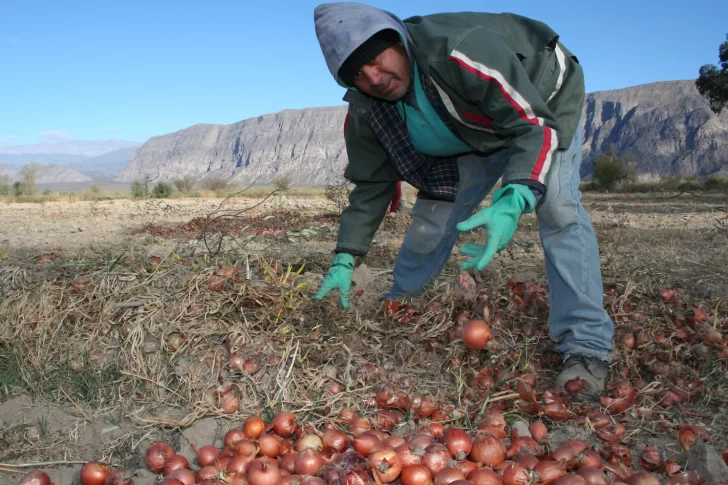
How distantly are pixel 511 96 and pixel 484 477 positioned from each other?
1360 millimetres

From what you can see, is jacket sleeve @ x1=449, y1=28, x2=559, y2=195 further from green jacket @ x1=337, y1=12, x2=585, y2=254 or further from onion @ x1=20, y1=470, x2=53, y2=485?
onion @ x1=20, y1=470, x2=53, y2=485

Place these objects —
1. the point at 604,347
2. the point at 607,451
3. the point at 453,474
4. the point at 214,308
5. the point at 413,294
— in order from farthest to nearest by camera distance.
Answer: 1. the point at 413,294
2. the point at 214,308
3. the point at 604,347
4. the point at 607,451
5. the point at 453,474

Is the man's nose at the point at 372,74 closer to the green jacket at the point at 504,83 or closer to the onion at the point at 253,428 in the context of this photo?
the green jacket at the point at 504,83

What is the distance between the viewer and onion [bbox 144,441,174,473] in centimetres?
172

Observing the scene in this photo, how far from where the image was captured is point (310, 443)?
5.78 feet

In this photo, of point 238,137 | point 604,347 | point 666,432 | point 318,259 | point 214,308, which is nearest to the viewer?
point 666,432

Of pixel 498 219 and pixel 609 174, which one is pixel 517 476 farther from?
pixel 609 174

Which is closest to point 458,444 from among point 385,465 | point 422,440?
point 422,440

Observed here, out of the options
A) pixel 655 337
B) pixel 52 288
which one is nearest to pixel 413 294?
pixel 655 337

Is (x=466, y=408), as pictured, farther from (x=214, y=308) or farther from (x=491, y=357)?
(x=214, y=308)

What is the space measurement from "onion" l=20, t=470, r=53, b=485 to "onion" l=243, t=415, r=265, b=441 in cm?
58

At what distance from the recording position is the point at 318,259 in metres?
4.06

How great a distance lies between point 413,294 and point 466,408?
3.22 feet

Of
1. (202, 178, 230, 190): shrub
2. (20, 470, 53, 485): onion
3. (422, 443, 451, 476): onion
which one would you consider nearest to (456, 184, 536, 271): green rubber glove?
(422, 443, 451, 476): onion
